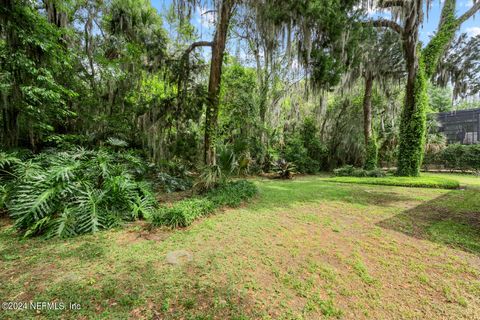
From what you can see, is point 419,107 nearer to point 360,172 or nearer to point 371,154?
point 371,154

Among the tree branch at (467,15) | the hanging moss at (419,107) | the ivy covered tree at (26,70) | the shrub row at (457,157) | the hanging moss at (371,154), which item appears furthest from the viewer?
the shrub row at (457,157)

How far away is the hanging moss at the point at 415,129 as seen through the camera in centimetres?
780

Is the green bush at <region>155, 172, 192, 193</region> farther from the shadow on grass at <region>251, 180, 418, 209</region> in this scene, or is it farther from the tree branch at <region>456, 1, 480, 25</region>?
the tree branch at <region>456, 1, 480, 25</region>

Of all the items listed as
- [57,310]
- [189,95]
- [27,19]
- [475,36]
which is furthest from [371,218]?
[475,36]

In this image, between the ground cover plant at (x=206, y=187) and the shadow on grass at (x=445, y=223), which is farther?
the shadow on grass at (x=445, y=223)

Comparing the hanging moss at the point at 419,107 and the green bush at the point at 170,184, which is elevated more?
the hanging moss at the point at 419,107

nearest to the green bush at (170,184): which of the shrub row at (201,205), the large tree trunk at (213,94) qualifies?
the large tree trunk at (213,94)

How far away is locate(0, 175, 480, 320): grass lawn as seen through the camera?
1.58 m

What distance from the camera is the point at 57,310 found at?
1511 millimetres

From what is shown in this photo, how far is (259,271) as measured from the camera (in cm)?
205

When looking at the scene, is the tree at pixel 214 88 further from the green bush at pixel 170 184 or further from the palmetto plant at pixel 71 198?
the palmetto plant at pixel 71 198

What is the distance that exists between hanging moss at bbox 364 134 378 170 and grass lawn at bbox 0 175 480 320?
23.4 feet

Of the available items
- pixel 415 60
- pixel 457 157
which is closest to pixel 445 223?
pixel 415 60

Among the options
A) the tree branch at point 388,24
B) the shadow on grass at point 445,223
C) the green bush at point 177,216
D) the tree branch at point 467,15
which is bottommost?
the shadow on grass at point 445,223
